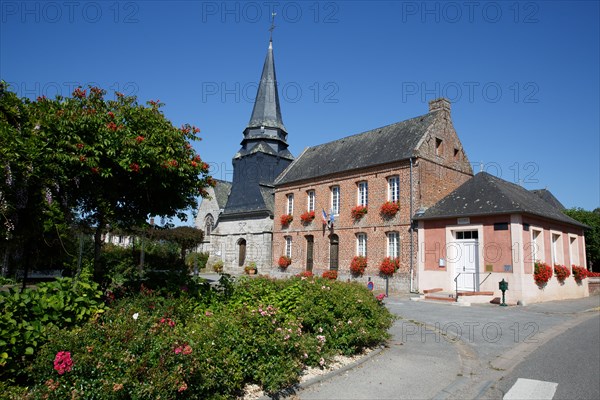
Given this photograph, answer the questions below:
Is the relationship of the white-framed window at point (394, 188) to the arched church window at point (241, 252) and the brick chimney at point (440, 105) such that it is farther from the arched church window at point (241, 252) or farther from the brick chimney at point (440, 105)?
the arched church window at point (241, 252)

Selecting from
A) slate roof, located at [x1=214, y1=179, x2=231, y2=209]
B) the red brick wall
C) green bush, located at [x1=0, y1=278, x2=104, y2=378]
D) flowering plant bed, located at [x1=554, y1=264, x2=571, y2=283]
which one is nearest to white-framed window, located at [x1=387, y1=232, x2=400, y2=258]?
the red brick wall

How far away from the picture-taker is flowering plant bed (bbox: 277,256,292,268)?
26234 millimetres

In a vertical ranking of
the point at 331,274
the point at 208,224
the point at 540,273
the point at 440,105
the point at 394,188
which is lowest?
the point at 331,274

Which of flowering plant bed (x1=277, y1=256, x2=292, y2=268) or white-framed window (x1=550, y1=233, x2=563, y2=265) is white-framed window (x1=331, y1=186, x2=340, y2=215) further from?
white-framed window (x1=550, y1=233, x2=563, y2=265)

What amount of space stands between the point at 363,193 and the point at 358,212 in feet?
4.12

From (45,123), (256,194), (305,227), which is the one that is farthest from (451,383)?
(256,194)

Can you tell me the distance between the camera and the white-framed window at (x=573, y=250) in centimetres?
2043

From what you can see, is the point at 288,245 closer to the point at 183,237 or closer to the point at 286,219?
the point at 286,219

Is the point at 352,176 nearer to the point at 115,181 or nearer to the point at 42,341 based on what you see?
the point at 115,181

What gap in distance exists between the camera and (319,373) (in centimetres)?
575

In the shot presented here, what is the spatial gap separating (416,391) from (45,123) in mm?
6018

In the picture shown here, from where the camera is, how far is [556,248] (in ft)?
62.7

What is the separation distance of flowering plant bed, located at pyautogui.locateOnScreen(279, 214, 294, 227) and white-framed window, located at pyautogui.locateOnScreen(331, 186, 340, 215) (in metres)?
3.67

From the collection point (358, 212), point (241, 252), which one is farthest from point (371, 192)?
point (241, 252)
